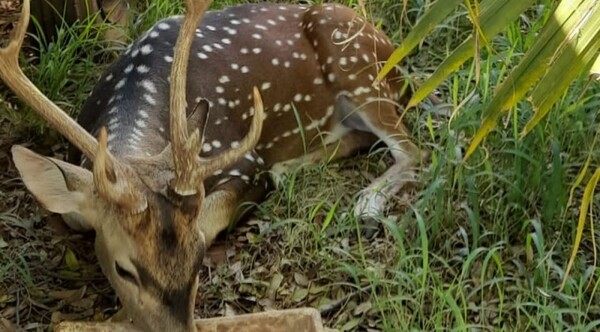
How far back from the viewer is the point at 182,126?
3.21 metres

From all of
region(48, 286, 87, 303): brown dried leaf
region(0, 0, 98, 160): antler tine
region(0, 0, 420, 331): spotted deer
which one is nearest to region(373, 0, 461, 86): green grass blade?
region(0, 0, 420, 331): spotted deer

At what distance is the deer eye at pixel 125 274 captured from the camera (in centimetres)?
333

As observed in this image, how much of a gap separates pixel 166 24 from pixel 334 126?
2.80 feet

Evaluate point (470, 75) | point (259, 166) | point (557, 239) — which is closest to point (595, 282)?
point (557, 239)

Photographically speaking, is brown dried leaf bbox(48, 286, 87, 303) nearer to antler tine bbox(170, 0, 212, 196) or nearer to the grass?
the grass

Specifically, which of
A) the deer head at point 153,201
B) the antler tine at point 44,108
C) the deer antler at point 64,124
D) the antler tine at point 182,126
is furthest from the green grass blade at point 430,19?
the antler tine at point 44,108

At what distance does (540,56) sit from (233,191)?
6.31 feet

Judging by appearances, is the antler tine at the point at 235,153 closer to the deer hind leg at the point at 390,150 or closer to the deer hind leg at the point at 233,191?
the deer hind leg at the point at 233,191

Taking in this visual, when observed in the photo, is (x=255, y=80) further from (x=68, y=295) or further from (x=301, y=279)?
(x=68, y=295)

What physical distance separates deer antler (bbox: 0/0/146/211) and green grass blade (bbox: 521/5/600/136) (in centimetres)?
121

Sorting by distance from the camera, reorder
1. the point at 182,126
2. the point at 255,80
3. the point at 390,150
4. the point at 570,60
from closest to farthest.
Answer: the point at 570,60 → the point at 182,126 → the point at 255,80 → the point at 390,150

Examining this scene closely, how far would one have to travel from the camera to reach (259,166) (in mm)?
4500

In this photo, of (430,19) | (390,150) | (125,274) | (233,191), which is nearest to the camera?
(430,19)

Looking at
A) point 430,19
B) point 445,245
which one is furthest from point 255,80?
point 430,19
